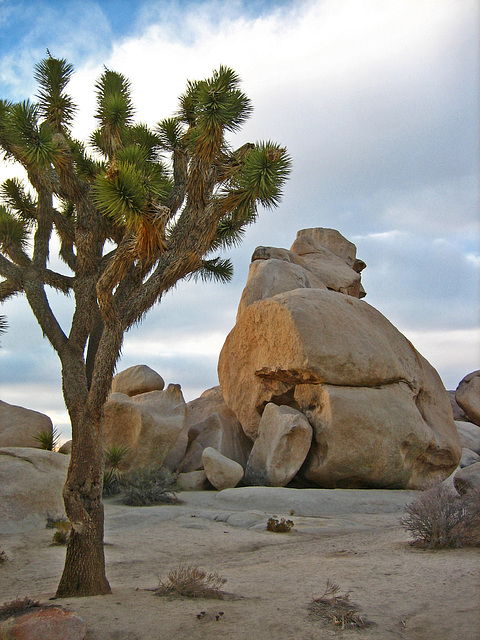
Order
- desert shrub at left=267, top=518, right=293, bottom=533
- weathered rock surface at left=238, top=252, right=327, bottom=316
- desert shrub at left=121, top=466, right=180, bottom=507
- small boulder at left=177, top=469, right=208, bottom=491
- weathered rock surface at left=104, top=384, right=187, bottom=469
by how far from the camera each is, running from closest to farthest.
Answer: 1. desert shrub at left=267, top=518, right=293, bottom=533
2. desert shrub at left=121, top=466, right=180, bottom=507
3. small boulder at left=177, top=469, right=208, bottom=491
4. weathered rock surface at left=104, top=384, right=187, bottom=469
5. weathered rock surface at left=238, top=252, right=327, bottom=316

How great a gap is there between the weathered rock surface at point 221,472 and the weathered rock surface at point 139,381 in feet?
15.4

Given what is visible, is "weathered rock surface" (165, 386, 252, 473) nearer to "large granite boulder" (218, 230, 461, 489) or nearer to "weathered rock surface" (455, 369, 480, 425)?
"large granite boulder" (218, 230, 461, 489)

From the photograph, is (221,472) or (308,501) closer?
(308,501)

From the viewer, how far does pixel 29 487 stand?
10250mm

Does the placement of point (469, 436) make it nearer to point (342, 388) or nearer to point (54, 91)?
point (342, 388)

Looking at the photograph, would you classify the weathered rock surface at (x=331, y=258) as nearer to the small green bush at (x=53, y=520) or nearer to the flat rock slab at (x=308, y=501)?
the flat rock slab at (x=308, y=501)

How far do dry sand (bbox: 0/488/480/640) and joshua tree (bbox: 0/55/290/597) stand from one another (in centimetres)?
121

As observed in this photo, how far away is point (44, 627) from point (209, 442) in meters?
12.1

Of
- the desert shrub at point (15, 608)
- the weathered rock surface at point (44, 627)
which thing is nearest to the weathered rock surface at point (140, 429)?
the desert shrub at point (15, 608)

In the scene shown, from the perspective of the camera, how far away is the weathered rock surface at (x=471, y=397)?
25797mm

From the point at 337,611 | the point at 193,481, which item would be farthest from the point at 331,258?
the point at 337,611

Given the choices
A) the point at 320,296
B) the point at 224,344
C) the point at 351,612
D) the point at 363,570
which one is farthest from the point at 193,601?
the point at 224,344

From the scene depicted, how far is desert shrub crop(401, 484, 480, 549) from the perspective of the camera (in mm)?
7824

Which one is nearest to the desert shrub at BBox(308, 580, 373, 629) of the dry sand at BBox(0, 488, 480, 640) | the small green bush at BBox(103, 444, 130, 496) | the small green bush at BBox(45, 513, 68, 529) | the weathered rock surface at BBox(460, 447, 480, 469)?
the dry sand at BBox(0, 488, 480, 640)
